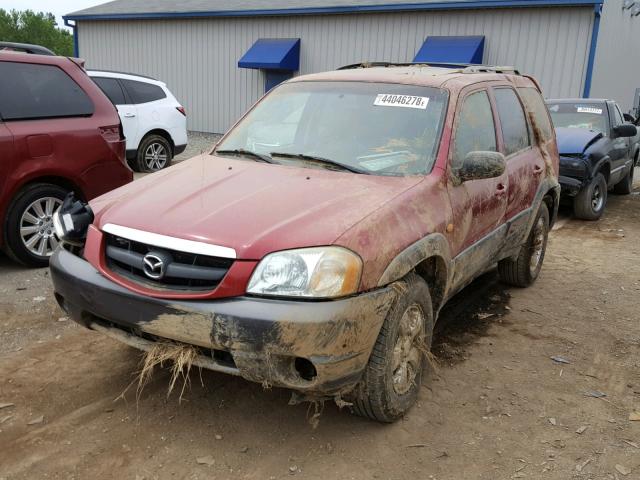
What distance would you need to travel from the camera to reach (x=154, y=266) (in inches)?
108

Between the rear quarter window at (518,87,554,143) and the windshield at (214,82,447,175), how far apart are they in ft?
5.17

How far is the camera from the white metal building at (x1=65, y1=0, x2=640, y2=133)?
1408 centimetres

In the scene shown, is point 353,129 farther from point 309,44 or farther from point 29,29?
point 29,29

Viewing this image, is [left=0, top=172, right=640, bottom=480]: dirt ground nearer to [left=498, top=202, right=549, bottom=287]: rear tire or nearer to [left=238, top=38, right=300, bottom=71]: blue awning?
[left=498, top=202, right=549, bottom=287]: rear tire

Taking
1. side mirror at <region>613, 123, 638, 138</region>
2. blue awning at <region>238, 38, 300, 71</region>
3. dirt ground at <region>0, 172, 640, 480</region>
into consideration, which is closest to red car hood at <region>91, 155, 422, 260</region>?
dirt ground at <region>0, 172, 640, 480</region>

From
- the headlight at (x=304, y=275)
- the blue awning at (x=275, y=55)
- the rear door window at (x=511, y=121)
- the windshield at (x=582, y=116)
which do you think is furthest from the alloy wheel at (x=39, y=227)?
the blue awning at (x=275, y=55)

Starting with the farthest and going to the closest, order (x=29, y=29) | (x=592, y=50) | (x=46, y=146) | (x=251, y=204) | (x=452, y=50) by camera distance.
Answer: (x=29, y=29), (x=452, y=50), (x=592, y=50), (x=46, y=146), (x=251, y=204)

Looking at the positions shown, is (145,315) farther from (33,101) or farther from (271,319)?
(33,101)

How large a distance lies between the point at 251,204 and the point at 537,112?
3.26 meters

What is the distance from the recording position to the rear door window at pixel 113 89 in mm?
10039

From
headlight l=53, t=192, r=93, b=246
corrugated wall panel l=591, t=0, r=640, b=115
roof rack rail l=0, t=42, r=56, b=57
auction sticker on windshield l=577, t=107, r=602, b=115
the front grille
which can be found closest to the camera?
the front grille

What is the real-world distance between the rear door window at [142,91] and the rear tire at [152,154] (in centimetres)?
65

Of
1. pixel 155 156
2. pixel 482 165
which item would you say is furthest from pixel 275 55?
pixel 482 165

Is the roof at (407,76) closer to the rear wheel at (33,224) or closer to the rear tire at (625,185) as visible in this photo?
the rear wheel at (33,224)
